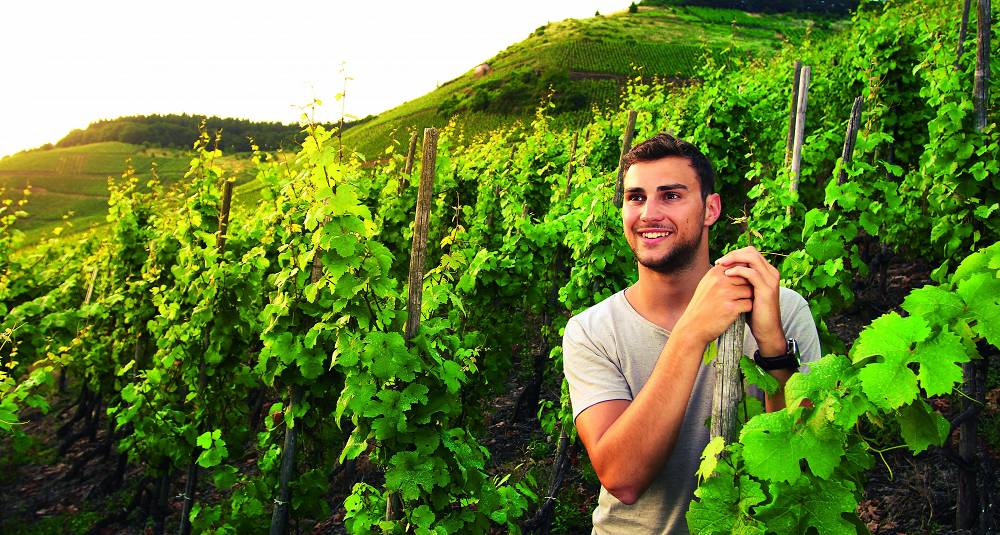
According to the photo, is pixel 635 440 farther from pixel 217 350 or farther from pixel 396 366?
pixel 217 350

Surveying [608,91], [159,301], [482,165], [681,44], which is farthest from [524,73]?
[159,301]

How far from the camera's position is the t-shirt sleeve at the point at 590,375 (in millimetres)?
1846

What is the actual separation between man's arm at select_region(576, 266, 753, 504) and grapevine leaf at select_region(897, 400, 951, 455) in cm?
38

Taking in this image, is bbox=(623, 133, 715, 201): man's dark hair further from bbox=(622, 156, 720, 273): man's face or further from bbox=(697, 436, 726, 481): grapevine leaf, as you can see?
bbox=(697, 436, 726, 481): grapevine leaf

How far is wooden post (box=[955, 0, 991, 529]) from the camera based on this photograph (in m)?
3.93

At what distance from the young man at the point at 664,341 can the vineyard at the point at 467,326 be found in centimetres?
17

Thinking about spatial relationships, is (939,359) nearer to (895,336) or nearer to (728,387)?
(895,336)

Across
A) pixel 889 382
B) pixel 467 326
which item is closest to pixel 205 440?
pixel 467 326

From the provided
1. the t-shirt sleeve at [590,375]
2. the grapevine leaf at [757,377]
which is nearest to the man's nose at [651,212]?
the t-shirt sleeve at [590,375]

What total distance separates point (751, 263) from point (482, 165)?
880 centimetres

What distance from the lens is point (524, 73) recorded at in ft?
190

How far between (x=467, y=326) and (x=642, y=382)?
12.9 ft

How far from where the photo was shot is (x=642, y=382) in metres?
1.93

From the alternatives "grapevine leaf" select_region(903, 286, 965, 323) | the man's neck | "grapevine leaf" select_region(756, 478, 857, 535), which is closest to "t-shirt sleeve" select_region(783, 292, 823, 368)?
the man's neck
